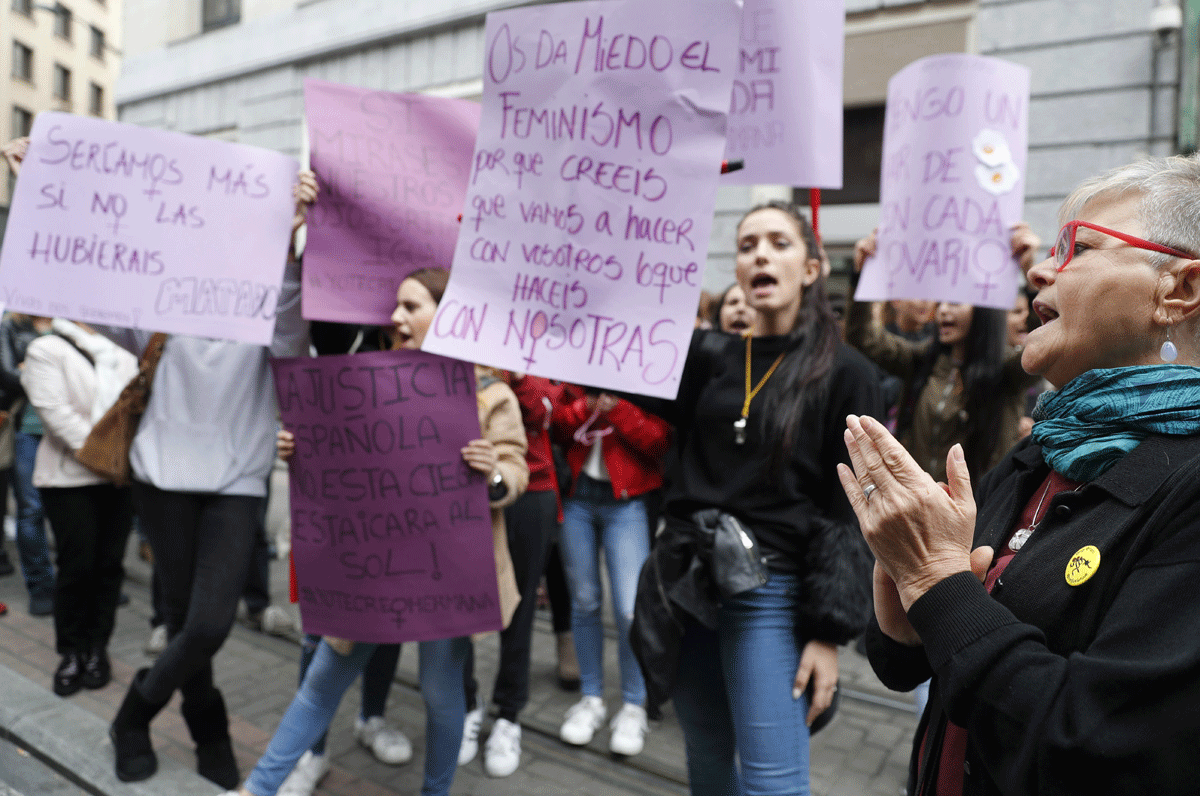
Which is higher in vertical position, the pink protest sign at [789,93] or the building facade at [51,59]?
the building facade at [51,59]

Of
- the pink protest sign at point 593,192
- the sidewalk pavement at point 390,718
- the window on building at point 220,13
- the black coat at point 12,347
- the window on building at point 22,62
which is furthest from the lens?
the window on building at point 22,62

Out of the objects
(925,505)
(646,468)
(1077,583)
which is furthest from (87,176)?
(1077,583)

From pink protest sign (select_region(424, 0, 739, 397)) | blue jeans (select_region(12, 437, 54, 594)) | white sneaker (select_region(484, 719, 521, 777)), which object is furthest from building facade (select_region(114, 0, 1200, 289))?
blue jeans (select_region(12, 437, 54, 594))

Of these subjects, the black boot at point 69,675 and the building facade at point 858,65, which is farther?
the building facade at point 858,65

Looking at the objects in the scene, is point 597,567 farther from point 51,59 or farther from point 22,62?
point 51,59

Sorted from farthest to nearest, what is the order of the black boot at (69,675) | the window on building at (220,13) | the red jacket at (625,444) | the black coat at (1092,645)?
the window on building at (220,13) < the black boot at (69,675) < the red jacket at (625,444) < the black coat at (1092,645)

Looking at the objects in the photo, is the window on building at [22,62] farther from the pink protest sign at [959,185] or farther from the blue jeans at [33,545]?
the pink protest sign at [959,185]

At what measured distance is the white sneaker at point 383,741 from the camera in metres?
3.19

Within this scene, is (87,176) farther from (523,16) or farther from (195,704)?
(195,704)

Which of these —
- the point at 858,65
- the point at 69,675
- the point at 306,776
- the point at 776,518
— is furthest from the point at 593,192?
the point at 858,65

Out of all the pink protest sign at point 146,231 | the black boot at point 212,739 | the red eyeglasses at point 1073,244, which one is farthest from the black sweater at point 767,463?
the black boot at point 212,739

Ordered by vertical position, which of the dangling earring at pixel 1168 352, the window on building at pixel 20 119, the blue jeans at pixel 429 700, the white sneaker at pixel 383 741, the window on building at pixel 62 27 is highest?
the window on building at pixel 62 27

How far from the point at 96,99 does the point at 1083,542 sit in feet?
146

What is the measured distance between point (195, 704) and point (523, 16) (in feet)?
8.26
